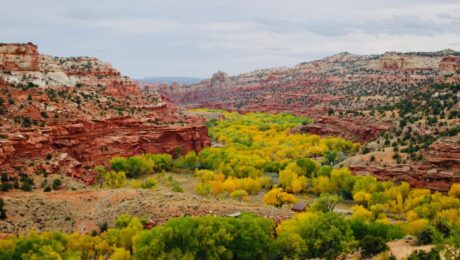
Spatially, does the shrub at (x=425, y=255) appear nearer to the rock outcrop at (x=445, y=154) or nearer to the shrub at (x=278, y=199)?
the shrub at (x=278, y=199)

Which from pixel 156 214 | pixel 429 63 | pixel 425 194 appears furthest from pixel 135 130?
pixel 429 63

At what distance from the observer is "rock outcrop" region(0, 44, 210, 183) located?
5266cm

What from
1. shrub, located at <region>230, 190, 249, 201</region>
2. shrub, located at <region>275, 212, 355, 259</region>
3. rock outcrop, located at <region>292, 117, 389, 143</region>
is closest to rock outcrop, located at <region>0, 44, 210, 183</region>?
shrub, located at <region>230, 190, 249, 201</region>

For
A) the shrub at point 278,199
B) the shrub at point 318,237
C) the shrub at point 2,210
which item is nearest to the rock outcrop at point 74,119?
the shrub at point 2,210

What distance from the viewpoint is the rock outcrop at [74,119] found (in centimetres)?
5266

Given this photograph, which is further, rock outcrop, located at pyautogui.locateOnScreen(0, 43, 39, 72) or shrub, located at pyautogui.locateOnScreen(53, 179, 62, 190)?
rock outcrop, located at pyautogui.locateOnScreen(0, 43, 39, 72)

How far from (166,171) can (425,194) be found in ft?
125

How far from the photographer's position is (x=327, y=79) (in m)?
184

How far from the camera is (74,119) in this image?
63.3m

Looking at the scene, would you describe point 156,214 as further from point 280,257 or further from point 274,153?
point 274,153

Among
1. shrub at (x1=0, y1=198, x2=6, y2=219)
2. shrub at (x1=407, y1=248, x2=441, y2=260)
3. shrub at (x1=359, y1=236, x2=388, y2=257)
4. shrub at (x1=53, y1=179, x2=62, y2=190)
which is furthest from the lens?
shrub at (x1=53, y1=179, x2=62, y2=190)

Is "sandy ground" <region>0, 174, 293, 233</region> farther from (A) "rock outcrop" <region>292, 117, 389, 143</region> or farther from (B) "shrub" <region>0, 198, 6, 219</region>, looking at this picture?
(A) "rock outcrop" <region>292, 117, 389, 143</region>

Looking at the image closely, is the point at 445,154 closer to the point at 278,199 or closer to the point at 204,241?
the point at 278,199

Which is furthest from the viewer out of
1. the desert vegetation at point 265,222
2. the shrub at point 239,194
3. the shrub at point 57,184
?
the shrub at point 239,194
